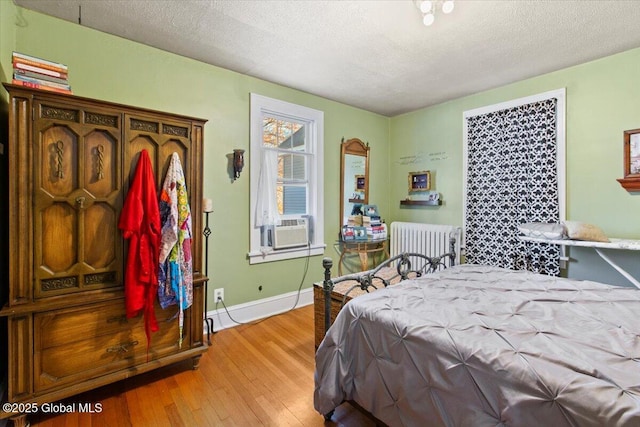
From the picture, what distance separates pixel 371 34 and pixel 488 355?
219cm

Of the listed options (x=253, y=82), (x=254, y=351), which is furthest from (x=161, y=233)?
(x=253, y=82)

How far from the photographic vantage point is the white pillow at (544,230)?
8.12 ft

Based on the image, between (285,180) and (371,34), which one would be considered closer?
(371,34)

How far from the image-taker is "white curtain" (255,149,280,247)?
3145 millimetres

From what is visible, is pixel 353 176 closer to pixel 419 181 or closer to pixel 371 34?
pixel 419 181

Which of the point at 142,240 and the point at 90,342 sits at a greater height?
the point at 142,240

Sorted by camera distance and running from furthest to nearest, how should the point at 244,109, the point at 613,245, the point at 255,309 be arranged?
1. the point at 255,309
2. the point at 244,109
3. the point at 613,245

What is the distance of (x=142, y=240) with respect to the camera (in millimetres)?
1905

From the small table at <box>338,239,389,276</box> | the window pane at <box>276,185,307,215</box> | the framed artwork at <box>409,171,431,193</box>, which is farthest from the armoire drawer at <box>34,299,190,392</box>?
the framed artwork at <box>409,171,431,193</box>

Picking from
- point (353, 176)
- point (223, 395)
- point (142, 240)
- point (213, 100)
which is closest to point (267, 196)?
point (213, 100)

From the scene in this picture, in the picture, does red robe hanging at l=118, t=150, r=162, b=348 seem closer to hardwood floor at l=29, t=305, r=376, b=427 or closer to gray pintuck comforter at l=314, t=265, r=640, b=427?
hardwood floor at l=29, t=305, r=376, b=427

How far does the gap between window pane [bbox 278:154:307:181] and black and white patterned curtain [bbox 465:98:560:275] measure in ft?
6.38

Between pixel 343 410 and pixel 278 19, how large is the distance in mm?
2556

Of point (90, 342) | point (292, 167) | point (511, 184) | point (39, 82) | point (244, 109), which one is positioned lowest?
point (90, 342)
